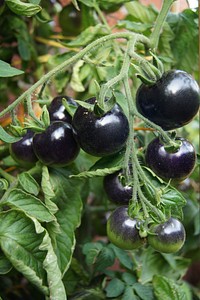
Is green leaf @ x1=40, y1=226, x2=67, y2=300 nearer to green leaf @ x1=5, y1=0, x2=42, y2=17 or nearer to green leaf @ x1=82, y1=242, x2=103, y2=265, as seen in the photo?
green leaf @ x1=82, y1=242, x2=103, y2=265

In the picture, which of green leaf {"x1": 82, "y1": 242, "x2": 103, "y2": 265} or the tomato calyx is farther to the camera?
green leaf {"x1": 82, "y1": 242, "x2": 103, "y2": 265}

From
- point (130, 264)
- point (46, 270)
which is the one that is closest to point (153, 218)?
point (46, 270)

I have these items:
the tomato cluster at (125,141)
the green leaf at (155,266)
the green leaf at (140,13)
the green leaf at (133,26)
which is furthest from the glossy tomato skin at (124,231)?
the green leaf at (140,13)

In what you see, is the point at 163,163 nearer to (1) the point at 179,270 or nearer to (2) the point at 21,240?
(2) the point at 21,240

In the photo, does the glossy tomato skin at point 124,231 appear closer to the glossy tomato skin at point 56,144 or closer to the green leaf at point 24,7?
the glossy tomato skin at point 56,144

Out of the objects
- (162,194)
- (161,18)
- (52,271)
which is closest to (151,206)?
(162,194)

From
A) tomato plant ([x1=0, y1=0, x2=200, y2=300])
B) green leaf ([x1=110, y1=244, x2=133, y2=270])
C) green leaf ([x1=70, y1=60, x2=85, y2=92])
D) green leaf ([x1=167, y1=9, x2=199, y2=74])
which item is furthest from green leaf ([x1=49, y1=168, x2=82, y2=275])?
green leaf ([x1=167, y1=9, x2=199, y2=74])

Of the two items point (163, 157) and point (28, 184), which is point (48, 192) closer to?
point (28, 184)

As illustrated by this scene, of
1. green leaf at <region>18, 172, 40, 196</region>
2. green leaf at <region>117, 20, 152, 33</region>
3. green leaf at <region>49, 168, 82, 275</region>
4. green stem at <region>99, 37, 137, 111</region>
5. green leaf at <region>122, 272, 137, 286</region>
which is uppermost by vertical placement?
green stem at <region>99, 37, 137, 111</region>
